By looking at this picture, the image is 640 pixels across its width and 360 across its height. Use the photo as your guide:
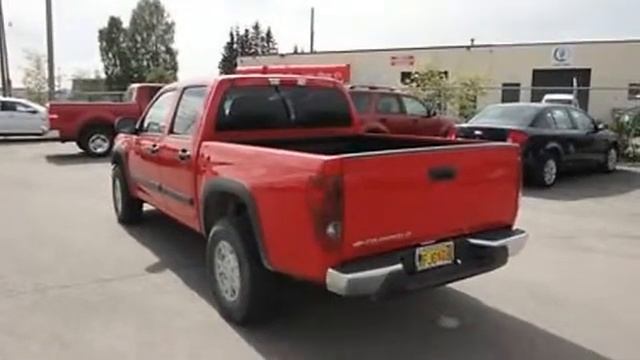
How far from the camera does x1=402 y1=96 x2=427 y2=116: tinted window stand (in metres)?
15.3

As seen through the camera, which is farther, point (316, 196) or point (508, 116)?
point (508, 116)

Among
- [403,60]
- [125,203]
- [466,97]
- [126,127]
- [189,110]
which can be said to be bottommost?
Answer: [125,203]

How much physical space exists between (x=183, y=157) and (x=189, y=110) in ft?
1.84

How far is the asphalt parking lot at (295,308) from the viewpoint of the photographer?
14.5ft

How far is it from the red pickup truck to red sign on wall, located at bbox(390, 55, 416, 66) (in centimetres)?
3501

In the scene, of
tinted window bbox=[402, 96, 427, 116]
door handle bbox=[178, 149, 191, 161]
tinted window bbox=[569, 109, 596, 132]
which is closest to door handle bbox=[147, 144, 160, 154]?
door handle bbox=[178, 149, 191, 161]

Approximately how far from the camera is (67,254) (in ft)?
22.3

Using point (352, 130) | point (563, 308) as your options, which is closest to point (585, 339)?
point (563, 308)

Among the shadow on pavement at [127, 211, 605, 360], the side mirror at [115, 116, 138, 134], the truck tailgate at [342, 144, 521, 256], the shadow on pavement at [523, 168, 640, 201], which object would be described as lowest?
the shadow on pavement at [127, 211, 605, 360]

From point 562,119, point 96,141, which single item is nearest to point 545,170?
point 562,119

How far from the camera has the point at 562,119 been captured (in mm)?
12477

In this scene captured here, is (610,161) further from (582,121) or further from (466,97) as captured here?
(466,97)

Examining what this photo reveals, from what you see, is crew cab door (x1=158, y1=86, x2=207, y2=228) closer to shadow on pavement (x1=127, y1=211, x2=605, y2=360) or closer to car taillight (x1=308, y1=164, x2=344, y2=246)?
shadow on pavement (x1=127, y1=211, x2=605, y2=360)

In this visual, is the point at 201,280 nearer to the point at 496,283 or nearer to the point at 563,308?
the point at 496,283
